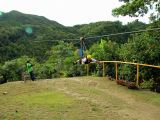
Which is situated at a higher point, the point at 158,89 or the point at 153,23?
the point at 153,23

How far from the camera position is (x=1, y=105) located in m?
4.02

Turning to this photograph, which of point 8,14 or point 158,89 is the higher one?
point 8,14

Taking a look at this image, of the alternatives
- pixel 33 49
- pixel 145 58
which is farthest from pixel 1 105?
pixel 33 49

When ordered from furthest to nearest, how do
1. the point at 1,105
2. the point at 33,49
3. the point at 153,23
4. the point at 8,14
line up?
the point at 8,14, the point at 33,49, the point at 153,23, the point at 1,105

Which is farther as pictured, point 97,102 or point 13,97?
point 13,97

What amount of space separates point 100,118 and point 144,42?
496 cm

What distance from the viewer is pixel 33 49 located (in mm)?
41812

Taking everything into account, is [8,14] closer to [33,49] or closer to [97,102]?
[33,49]

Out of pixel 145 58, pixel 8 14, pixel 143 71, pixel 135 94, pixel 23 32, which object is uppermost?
pixel 8 14

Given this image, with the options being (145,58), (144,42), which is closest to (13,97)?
(145,58)

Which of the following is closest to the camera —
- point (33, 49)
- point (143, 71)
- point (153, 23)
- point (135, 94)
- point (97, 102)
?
point (97, 102)

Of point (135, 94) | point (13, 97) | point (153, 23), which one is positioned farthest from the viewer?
point (153, 23)

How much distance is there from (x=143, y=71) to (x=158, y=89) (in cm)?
121

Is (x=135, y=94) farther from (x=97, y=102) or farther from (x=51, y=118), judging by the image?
(x=51, y=118)
